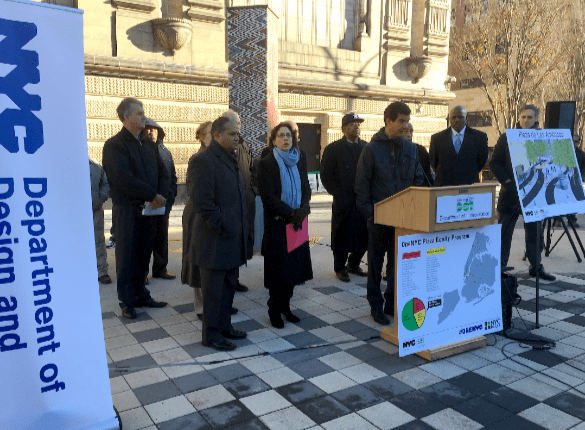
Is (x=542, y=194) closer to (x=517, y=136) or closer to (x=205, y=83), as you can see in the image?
(x=517, y=136)

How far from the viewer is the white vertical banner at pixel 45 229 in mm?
2141

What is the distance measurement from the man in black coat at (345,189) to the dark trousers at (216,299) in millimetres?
2408

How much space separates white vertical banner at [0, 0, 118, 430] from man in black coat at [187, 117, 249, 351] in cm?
150

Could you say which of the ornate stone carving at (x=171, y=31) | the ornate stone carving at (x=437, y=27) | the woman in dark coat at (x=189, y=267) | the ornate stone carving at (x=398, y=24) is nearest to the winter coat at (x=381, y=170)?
the woman in dark coat at (x=189, y=267)

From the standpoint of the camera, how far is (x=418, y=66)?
16453 millimetres

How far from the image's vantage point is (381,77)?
16281 mm

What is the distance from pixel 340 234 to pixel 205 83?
7784 mm

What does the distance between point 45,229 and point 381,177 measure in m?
3.06

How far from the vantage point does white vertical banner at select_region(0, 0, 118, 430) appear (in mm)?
2141

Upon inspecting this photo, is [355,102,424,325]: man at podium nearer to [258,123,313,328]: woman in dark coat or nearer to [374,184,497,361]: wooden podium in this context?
[374,184,497,361]: wooden podium

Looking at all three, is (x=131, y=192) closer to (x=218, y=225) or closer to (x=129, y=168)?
(x=129, y=168)

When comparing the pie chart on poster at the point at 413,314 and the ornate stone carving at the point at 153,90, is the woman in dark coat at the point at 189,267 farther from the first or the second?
the ornate stone carving at the point at 153,90

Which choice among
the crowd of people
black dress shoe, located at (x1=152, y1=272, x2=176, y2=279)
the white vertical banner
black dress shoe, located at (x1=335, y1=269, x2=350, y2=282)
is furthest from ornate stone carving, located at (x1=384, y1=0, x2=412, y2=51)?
the white vertical banner

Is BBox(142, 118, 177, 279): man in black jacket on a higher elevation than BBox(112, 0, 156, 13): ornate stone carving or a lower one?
lower
